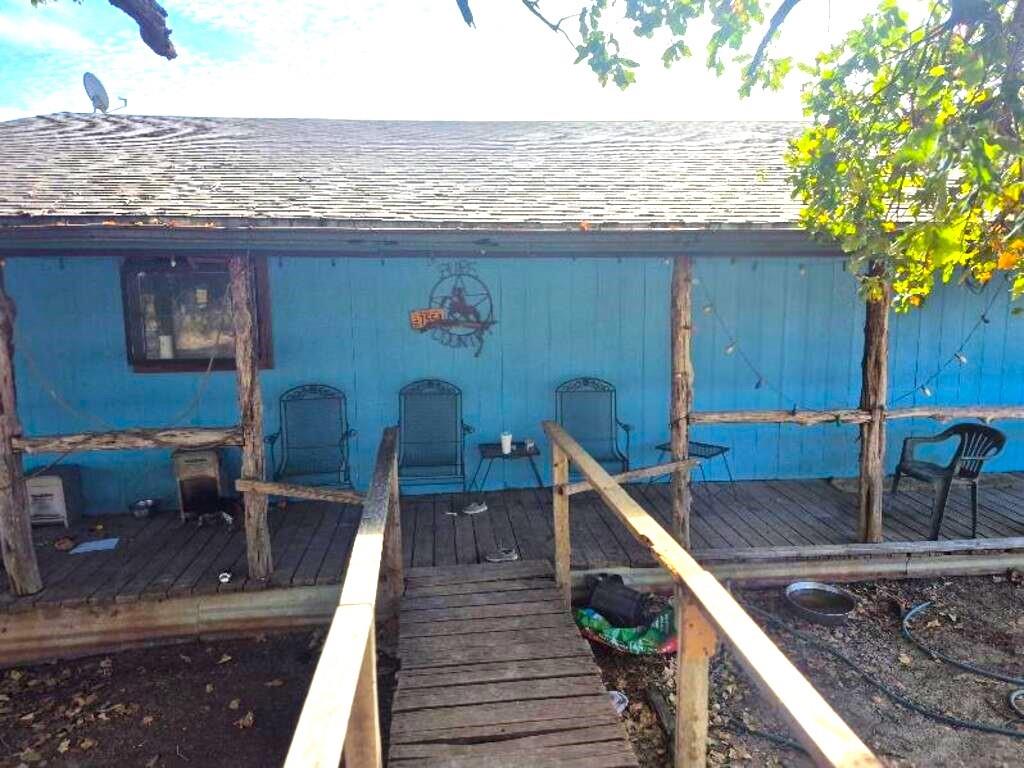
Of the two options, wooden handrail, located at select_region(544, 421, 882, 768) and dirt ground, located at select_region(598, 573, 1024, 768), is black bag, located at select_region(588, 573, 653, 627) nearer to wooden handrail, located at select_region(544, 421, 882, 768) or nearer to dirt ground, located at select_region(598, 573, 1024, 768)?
dirt ground, located at select_region(598, 573, 1024, 768)

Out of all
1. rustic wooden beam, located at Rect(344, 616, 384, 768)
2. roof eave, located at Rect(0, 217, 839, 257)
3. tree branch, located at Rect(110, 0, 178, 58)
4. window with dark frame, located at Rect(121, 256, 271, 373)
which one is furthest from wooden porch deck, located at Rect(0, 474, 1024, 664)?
tree branch, located at Rect(110, 0, 178, 58)

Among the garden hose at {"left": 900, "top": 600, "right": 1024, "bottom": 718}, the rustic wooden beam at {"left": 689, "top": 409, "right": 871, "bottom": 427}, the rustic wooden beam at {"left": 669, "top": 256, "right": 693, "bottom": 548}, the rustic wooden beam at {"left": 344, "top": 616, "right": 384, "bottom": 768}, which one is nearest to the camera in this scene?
the rustic wooden beam at {"left": 344, "top": 616, "right": 384, "bottom": 768}

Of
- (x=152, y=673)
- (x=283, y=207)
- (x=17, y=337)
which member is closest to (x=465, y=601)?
(x=152, y=673)

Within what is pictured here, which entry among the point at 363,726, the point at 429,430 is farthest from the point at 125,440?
the point at 363,726

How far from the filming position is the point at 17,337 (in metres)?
5.39

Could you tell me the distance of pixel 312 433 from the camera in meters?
5.76

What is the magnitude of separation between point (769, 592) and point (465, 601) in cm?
233

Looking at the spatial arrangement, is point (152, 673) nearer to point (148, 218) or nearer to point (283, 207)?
point (148, 218)

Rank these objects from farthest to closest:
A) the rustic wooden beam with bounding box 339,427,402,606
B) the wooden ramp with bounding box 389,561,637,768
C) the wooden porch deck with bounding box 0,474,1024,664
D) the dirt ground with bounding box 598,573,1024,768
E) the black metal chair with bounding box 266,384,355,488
→ the black metal chair with bounding box 266,384,355,488
the wooden porch deck with bounding box 0,474,1024,664
the dirt ground with bounding box 598,573,1024,768
the wooden ramp with bounding box 389,561,637,768
the rustic wooden beam with bounding box 339,427,402,606

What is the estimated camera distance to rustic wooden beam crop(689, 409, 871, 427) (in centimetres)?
457

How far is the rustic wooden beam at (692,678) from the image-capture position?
2094 mm

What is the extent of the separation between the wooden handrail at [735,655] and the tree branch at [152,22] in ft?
12.3

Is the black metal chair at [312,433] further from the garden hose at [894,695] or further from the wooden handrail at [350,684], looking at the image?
the garden hose at [894,695]

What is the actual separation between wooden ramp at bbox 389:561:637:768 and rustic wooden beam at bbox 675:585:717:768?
363 millimetres
